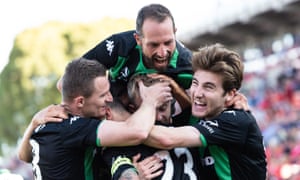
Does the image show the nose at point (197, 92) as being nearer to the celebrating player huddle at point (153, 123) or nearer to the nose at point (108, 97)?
the celebrating player huddle at point (153, 123)

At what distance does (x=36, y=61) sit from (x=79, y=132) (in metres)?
30.3

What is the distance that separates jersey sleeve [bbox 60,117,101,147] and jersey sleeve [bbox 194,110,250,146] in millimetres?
649

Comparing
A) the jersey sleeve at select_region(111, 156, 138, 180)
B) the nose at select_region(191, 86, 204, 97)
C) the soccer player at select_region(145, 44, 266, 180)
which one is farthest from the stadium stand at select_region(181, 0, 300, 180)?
the jersey sleeve at select_region(111, 156, 138, 180)

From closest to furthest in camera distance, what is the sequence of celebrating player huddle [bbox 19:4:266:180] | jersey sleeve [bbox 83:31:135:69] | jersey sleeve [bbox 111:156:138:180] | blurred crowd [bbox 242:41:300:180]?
1. jersey sleeve [bbox 111:156:138:180]
2. celebrating player huddle [bbox 19:4:266:180]
3. jersey sleeve [bbox 83:31:135:69]
4. blurred crowd [bbox 242:41:300:180]

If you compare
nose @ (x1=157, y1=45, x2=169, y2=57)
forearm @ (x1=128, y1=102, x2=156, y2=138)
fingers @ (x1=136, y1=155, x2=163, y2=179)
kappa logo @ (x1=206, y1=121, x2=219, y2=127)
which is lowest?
fingers @ (x1=136, y1=155, x2=163, y2=179)

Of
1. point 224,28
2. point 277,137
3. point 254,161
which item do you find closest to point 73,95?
point 254,161

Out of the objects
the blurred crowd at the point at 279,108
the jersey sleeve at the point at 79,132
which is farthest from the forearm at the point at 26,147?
the blurred crowd at the point at 279,108

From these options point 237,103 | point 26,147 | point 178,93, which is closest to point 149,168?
point 178,93

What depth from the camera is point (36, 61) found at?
1372 inches

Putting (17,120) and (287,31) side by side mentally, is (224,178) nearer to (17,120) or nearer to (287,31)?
(287,31)

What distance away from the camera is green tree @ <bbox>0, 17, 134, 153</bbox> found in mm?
34750

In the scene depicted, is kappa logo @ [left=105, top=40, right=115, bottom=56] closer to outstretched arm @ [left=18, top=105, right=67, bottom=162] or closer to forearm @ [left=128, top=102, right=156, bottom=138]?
outstretched arm @ [left=18, top=105, right=67, bottom=162]

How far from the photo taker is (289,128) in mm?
16734

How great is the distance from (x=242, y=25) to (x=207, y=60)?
2460cm
